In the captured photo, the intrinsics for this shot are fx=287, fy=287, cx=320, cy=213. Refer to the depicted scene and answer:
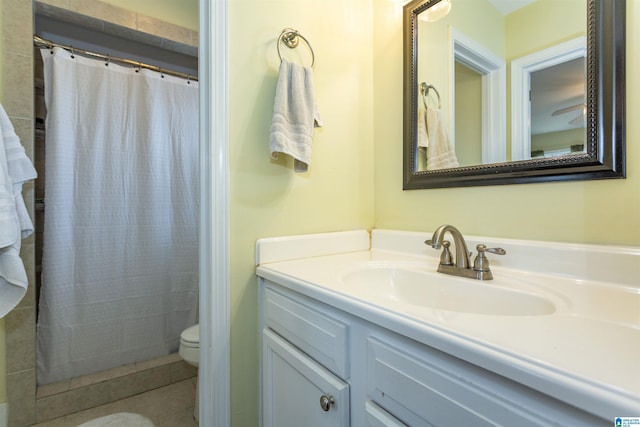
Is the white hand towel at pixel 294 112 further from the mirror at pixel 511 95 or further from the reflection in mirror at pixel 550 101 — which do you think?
the reflection in mirror at pixel 550 101

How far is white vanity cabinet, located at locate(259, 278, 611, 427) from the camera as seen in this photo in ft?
1.28

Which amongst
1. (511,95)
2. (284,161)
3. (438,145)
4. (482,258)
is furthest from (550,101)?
(284,161)

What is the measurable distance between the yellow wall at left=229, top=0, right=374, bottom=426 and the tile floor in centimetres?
74

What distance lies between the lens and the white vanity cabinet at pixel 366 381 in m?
0.39

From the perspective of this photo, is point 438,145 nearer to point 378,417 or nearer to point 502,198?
point 502,198

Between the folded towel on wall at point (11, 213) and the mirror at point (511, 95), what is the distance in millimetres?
1602

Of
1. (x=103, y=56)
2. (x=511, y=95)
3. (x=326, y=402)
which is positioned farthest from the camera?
(x=103, y=56)

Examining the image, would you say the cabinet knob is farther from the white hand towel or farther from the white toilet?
the white toilet

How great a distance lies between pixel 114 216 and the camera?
5.59 feet

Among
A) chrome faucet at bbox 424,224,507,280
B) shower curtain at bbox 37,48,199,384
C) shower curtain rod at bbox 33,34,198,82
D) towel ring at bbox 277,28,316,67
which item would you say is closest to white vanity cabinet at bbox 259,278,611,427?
chrome faucet at bbox 424,224,507,280

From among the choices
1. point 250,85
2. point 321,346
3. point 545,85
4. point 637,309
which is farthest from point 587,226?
point 250,85

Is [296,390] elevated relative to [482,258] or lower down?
lower down

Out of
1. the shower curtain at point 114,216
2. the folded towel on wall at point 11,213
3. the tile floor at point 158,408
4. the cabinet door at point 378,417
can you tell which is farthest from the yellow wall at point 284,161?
the shower curtain at point 114,216

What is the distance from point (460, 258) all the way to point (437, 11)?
938 mm
